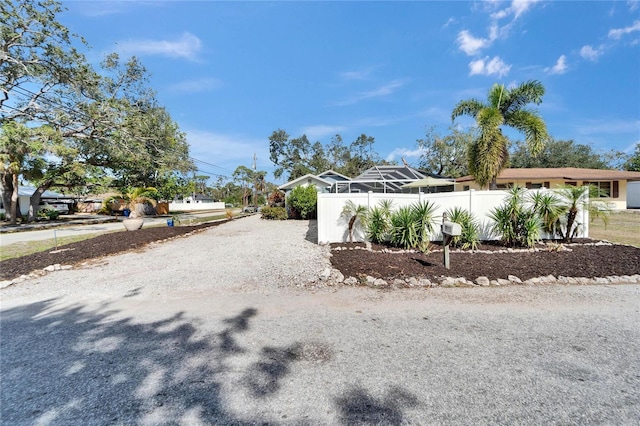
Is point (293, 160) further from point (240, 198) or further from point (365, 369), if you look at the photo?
point (365, 369)

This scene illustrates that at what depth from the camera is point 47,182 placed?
66.3 feet

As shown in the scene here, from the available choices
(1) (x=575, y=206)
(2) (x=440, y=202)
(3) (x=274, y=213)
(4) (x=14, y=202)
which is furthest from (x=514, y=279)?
(4) (x=14, y=202)

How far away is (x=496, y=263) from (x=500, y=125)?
8136mm

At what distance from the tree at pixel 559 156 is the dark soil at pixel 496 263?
28.0 metres

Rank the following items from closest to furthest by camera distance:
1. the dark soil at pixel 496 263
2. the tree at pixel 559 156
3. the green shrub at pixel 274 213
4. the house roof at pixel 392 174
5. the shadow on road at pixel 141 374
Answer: the shadow on road at pixel 141 374, the dark soil at pixel 496 263, the house roof at pixel 392 174, the green shrub at pixel 274 213, the tree at pixel 559 156

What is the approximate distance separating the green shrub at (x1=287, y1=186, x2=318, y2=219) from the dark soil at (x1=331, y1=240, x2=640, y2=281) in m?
12.5

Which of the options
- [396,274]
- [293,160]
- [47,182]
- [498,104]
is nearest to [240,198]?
[293,160]

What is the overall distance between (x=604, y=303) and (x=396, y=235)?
437 centimetres

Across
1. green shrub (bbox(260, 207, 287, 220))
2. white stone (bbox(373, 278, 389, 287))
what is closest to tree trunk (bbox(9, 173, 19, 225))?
green shrub (bbox(260, 207, 287, 220))

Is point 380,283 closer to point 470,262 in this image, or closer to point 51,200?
point 470,262

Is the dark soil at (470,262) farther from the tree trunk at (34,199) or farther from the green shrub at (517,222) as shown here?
the tree trunk at (34,199)

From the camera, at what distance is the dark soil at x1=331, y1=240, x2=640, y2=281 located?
5520 mm

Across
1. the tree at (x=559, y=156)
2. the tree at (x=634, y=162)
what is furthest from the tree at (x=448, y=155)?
A: the tree at (x=634, y=162)

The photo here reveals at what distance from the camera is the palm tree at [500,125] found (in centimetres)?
1145
